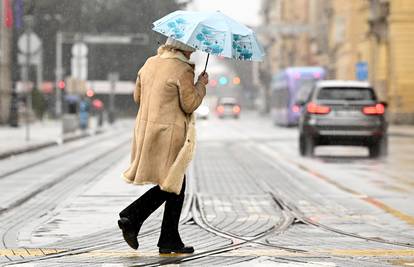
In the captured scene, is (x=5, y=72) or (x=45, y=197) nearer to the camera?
(x=45, y=197)

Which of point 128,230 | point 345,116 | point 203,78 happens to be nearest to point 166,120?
point 203,78

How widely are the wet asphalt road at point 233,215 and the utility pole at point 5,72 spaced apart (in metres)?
32.1

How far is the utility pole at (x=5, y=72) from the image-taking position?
54.2m

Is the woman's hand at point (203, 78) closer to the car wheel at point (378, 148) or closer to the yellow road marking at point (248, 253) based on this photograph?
the yellow road marking at point (248, 253)

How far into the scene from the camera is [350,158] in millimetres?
25859

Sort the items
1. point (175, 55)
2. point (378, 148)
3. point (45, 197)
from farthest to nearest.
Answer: point (378, 148), point (45, 197), point (175, 55)

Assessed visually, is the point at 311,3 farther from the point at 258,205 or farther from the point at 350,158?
the point at 258,205

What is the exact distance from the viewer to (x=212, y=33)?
8.51 meters

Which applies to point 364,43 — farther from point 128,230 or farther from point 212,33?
point 128,230

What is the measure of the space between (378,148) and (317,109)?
5.87 ft

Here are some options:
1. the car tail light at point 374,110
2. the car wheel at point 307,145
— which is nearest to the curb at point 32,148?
the car wheel at point 307,145

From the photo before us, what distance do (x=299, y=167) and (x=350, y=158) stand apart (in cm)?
451

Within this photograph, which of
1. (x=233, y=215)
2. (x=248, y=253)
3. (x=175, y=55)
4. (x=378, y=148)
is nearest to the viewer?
(x=175, y=55)

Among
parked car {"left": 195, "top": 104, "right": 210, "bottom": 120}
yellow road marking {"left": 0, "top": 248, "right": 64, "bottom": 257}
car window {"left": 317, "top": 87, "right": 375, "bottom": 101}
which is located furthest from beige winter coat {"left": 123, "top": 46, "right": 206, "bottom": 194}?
parked car {"left": 195, "top": 104, "right": 210, "bottom": 120}
